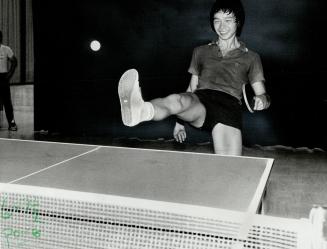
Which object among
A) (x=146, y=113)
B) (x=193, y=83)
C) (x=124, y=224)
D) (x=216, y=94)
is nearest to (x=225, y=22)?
(x=193, y=83)

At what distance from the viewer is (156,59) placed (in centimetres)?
629

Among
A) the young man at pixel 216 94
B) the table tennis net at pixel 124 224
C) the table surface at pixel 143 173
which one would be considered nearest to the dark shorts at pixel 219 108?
the young man at pixel 216 94

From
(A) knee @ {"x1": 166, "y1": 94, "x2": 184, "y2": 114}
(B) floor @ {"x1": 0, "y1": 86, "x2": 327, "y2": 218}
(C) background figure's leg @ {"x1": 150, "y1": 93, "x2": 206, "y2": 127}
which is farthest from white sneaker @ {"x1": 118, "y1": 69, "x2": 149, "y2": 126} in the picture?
(B) floor @ {"x1": 0, "y1": 86, "x2": 327, "y2": 218}

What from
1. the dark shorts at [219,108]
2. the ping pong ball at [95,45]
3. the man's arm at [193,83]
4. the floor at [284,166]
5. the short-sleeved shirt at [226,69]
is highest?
the ping pong ball at [95,45]

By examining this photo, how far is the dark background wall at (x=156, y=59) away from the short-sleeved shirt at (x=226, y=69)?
1.84m

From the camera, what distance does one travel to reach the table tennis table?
119cm

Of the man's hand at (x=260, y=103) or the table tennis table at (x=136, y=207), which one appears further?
the man's hand at (x=260, y=103)

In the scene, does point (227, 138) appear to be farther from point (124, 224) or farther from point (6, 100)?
point (6, 100)

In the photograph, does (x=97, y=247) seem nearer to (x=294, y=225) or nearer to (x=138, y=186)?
(x=138, y=186)

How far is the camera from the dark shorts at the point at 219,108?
342 cm

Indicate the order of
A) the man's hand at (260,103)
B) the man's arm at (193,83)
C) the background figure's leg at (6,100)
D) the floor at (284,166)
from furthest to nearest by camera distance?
the background figure's leg at (6,100), the man's arm at (193,83), the floor at (284,166), the man's hand at (260,103)

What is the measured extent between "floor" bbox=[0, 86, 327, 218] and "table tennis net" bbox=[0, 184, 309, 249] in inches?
74.7

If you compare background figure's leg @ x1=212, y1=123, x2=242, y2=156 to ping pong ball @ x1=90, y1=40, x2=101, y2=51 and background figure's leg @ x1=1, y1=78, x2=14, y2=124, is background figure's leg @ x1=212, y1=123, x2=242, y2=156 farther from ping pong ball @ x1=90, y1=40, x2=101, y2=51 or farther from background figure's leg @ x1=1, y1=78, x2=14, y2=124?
background figure's leg @ x1=1, y1=78, x2=14, y2=124

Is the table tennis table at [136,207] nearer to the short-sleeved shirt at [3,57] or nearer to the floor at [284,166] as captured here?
the floor at [284,166]
